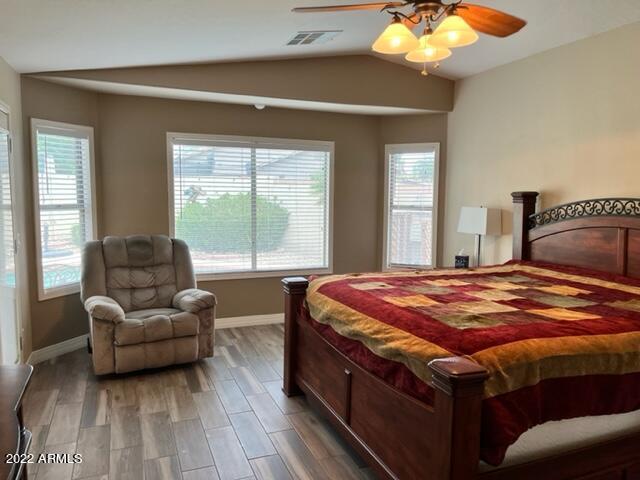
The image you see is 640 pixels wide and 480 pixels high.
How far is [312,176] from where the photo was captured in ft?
18.1

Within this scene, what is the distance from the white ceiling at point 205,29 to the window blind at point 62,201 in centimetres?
Answer: 71

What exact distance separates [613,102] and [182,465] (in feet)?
12.7

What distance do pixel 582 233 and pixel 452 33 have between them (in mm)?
2265

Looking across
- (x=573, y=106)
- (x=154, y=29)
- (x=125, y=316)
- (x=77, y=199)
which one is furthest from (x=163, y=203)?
(x=573, y=106)

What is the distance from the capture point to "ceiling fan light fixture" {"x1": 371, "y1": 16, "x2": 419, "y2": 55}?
233cm

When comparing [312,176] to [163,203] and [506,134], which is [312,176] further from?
[506,134]

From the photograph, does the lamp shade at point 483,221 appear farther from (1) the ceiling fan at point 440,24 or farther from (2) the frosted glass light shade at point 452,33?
(2) the frosted glass light shade at point 452,33

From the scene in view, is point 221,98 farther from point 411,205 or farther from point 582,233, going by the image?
point 582,233

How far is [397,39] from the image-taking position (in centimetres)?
235

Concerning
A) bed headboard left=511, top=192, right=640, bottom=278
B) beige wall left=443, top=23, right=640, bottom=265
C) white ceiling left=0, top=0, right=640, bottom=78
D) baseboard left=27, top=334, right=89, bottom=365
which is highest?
white ceiling left=0, top=0, right=640, bottom=78

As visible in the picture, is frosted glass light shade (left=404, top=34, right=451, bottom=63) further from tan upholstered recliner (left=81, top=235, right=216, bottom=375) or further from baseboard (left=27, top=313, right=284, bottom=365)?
baseboard (left=27, top=313, right=284, bottom=365)

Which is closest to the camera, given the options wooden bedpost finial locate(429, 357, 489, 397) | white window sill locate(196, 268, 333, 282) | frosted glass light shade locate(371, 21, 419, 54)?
wooden bedpost finial locate(429, 357, 489, 397)

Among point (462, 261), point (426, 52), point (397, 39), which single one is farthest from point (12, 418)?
point (462, 261)

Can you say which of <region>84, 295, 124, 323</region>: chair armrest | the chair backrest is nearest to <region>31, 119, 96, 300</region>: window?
the chair backrest
